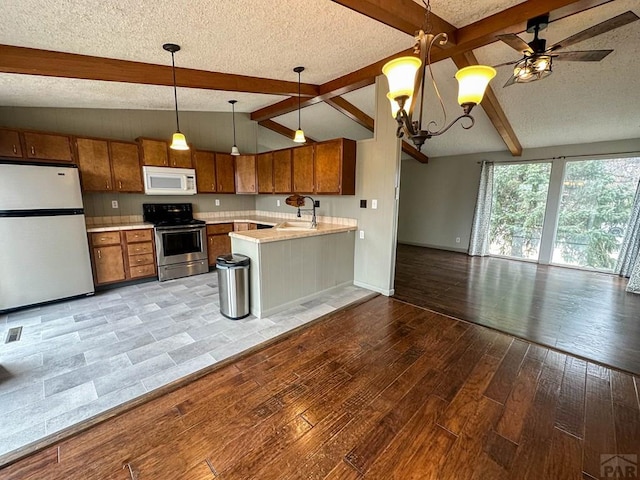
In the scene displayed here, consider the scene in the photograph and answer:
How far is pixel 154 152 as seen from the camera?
14.6 ft

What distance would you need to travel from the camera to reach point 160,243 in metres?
4.32

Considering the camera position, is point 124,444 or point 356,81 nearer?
point 124,444

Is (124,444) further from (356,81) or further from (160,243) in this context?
(356,81)

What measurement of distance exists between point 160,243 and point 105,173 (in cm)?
127

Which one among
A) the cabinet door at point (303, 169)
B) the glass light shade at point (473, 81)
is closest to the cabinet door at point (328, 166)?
the cabinet door at point (303, 169)

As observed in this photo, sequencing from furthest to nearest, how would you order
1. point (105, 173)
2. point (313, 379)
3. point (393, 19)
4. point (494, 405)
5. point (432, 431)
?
point (105, 173) < point (393, 19) < point (313, 379) < point (494, 405) < point (432, 431)

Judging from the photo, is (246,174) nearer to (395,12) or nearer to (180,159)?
(180,159)

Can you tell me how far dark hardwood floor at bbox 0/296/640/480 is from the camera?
144 cm

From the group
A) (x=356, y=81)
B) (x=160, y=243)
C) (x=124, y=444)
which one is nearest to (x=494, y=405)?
(x=124, y=444)

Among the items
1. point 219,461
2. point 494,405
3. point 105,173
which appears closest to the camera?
point 219,461

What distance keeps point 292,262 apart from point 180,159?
118 inches

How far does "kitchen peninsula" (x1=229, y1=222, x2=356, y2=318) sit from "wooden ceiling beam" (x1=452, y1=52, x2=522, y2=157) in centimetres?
242

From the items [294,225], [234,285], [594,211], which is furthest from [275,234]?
[594,211]

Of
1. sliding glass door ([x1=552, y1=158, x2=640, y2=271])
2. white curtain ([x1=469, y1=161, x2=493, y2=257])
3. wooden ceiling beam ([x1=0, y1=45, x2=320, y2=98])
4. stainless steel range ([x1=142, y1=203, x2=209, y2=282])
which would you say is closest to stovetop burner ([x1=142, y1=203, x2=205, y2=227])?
Answer: stainless steel range ([x1=142, y1=203, x2=209, y2=282])
